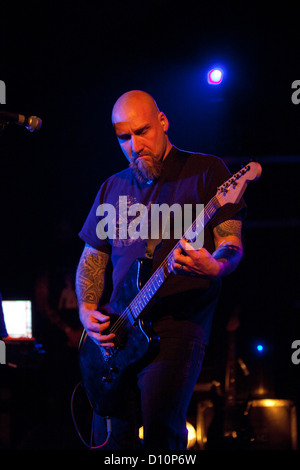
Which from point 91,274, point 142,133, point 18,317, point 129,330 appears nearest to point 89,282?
point 91,274

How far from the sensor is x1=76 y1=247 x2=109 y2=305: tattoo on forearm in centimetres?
340

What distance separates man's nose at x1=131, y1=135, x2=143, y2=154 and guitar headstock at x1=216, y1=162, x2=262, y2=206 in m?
0.79

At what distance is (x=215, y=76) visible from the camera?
18.0 feet

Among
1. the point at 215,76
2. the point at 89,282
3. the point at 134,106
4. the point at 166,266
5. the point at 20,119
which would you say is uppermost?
the point at 215,76

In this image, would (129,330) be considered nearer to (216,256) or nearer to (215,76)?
(216,256)

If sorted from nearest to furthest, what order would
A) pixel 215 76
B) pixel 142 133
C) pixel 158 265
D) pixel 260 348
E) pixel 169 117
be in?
pixel 158 265, pixel 142 133, pixel 260 348, pixel 215 76, pixel 169 117

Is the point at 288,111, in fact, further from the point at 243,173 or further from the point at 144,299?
the point at 144,299

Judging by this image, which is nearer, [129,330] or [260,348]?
[129,330]

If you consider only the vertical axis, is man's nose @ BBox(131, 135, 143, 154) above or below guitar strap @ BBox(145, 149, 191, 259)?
above

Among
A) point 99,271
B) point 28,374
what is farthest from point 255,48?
point 28,374

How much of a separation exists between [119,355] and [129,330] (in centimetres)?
Result: 18

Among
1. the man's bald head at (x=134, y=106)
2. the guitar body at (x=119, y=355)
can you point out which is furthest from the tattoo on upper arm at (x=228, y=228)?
the man's bald head at (x=134, y=106)

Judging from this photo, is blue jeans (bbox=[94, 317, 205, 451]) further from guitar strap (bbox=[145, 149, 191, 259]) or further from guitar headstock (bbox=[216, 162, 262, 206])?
guitar headstock (bbox=[216, 162, 262, 206])

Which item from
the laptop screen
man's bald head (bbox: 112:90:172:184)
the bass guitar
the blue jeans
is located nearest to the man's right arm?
the bass guitar
